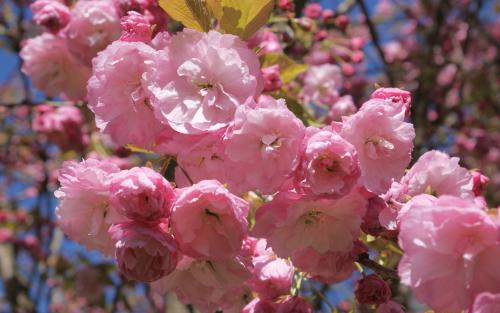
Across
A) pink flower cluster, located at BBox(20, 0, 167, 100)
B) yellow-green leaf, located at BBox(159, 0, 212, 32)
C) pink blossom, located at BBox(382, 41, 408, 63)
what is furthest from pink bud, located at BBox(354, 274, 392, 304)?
pink blossom, located at BBox(382, 41, 408, 63)

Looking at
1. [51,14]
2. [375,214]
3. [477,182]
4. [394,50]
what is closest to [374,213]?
[375,214]

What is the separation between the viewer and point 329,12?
281 cm

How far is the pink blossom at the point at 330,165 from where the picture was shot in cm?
112

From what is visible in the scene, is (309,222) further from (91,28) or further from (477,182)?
(91,28)

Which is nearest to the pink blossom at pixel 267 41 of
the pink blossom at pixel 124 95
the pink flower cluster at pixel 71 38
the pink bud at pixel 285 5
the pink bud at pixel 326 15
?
the pink bud at pixel 285 5

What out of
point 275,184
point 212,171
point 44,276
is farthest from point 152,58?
point 44,276

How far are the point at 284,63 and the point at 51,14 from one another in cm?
86

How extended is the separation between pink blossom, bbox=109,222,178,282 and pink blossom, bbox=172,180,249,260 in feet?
0.14

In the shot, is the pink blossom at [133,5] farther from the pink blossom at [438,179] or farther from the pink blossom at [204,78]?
the pink blossom at [438,179]

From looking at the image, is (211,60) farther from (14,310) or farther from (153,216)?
(14,310)

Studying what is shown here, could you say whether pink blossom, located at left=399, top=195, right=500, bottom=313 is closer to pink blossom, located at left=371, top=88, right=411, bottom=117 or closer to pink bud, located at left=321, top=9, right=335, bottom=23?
pink blossom, located at left=371, top=88, right=411, bottom=117

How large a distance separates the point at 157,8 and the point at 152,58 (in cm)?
45

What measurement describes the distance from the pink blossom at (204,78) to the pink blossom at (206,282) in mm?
318

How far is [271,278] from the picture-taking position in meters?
1.50
